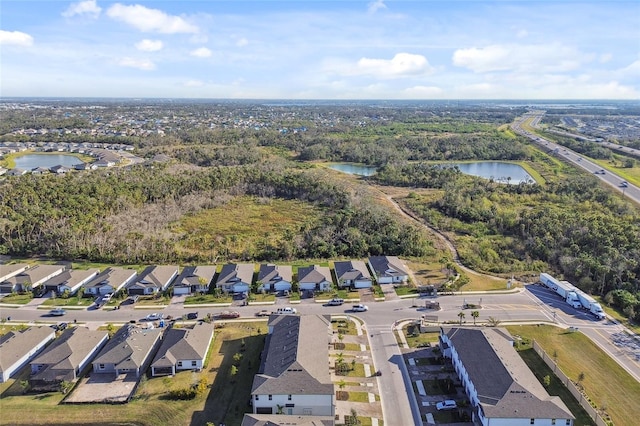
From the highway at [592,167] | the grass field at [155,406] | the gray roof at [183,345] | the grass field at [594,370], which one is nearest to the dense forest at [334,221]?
the highway at [592,167]

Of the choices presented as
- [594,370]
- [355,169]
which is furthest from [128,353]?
[355,169]

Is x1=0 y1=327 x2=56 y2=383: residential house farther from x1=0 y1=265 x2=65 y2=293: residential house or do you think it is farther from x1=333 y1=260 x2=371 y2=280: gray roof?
x1=333 y1=260 x2=371 y2=280: gray roof

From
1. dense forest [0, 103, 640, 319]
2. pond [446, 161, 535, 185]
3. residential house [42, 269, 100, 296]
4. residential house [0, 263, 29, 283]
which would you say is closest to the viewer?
residential house [42, 269, 100, 296]

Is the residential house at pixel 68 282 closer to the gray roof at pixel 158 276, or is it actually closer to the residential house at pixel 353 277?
the gray roof at pixel 158 276

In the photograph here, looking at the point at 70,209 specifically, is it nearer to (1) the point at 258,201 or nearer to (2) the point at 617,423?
(1) the point at 258,201

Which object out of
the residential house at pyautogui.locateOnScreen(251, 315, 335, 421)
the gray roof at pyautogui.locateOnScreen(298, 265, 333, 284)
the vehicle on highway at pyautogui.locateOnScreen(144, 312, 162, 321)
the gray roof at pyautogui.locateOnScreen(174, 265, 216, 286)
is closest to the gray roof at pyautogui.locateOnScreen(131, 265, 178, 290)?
the gray roof at pyautogui.locateOnScreen(174, 265, 216, 286)

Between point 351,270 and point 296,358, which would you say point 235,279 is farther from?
point 296,358

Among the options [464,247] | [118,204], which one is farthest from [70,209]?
[464,247]
